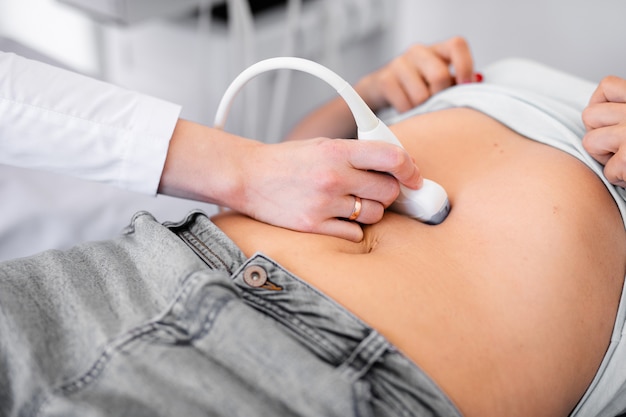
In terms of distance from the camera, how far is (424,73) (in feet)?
3.60

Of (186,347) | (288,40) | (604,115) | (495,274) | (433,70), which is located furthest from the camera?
(288,40)

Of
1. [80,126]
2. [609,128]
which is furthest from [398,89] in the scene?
[80,126]

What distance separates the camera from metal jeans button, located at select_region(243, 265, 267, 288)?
2.20ft

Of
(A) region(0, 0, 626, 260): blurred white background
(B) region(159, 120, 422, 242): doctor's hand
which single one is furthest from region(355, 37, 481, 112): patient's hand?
(A) region(0, 0, 626, 260): blurred white background

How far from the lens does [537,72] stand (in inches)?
41.5

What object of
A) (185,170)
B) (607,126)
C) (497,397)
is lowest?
(497,397)

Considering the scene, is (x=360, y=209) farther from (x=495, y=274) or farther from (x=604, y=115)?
(x=604, y=115)

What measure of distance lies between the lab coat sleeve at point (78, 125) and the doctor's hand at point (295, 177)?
3cm

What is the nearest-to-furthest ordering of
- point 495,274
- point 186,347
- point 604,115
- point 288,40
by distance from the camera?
1. point 186,347
2. point 495,274
3. point 604,115
4. point 288,40

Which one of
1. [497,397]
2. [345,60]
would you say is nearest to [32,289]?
[497,397]

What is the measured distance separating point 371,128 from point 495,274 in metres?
0.22

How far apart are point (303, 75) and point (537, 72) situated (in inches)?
41.4

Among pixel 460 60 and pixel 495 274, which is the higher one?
pixel 460 60

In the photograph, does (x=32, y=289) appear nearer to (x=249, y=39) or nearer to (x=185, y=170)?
(x=185, y=170)
